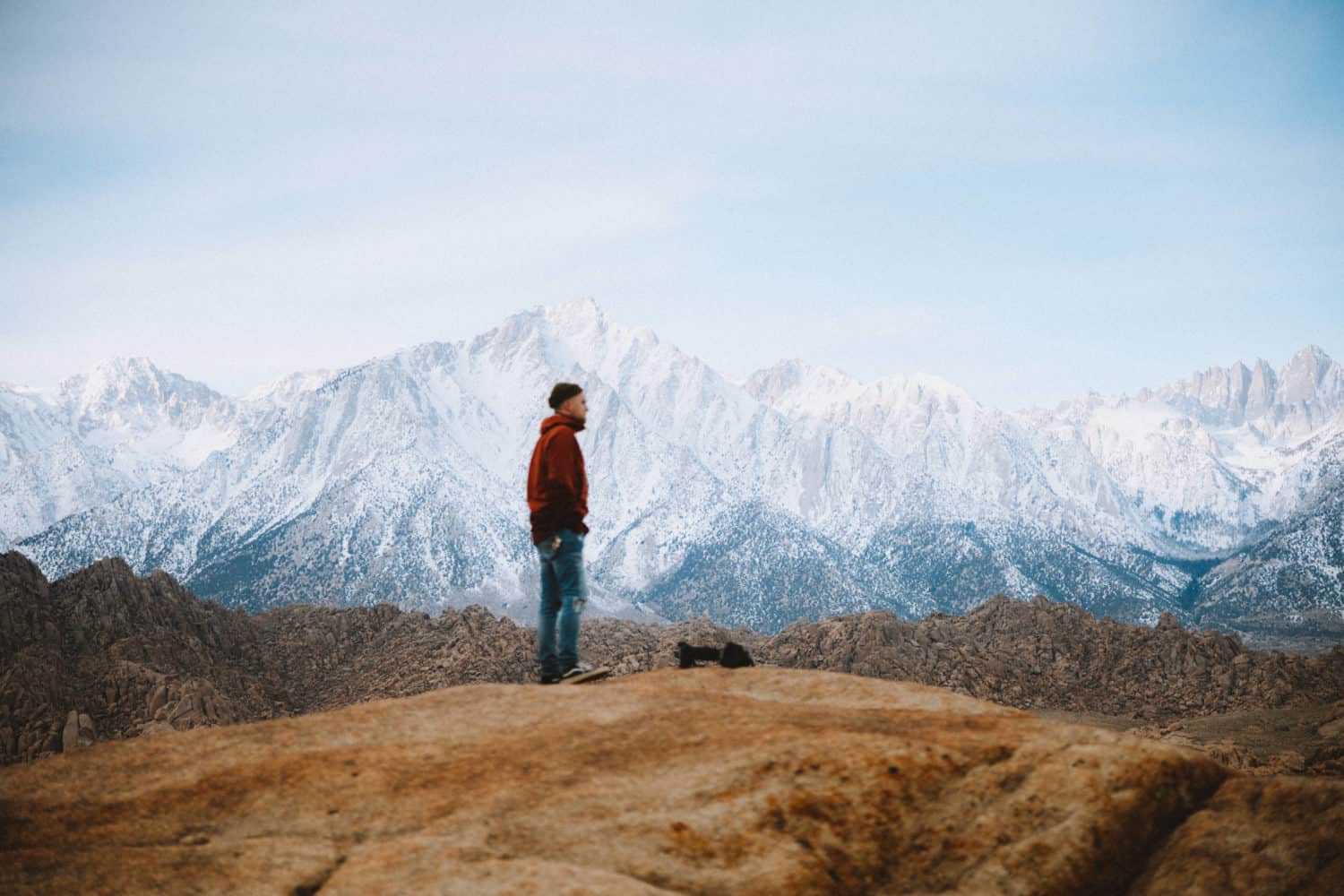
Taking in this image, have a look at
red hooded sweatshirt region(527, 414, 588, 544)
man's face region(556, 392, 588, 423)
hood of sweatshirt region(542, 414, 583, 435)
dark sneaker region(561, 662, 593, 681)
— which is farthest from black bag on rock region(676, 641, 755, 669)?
man's face region(556, 392, 588, 423)

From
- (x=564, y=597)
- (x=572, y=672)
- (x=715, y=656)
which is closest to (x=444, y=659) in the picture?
(x=564, y=597)

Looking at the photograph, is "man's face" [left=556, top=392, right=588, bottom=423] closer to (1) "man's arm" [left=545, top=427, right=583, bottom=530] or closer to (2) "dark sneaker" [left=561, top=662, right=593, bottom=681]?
(1) "man's arm" [left=545, top=427, right=583, bottom=530]

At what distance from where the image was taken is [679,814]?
9797 millimetres

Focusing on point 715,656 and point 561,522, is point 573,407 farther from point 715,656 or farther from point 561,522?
point 715,656

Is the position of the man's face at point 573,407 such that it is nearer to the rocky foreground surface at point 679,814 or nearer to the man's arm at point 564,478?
the man's arm at point 564,478

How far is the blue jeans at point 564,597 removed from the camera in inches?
704

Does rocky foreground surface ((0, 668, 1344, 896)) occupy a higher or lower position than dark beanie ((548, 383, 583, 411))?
lower

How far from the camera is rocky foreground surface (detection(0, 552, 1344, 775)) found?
71250 millimetres

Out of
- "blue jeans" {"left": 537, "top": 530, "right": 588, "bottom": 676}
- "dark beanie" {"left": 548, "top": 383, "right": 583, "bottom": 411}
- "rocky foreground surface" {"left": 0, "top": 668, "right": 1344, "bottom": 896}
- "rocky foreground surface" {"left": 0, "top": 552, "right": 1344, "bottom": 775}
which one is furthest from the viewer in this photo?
"rocky foreground surface" {"left": 0, "top": 552, "right": 1344, "bottom": 775}

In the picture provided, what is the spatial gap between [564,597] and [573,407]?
3.69 m

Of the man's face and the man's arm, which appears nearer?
the man's arm

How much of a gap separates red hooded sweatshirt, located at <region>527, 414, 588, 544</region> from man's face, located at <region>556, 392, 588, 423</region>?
0.11 metres

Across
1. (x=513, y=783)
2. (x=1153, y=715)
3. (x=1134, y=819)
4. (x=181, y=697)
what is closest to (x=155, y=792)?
(x=513, y=783)

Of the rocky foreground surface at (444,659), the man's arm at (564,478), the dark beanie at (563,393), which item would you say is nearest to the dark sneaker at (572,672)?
the man's arm at (564,478)
